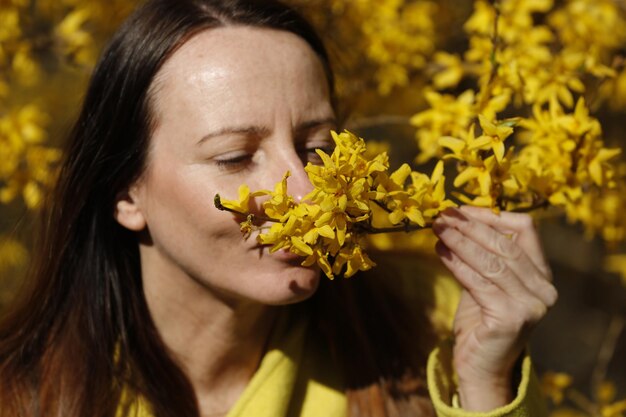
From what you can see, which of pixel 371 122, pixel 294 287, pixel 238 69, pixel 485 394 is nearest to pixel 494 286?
pixel 485 394

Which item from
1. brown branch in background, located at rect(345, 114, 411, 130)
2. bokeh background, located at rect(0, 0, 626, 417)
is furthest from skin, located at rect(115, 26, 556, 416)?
brown branch in background, located at rect(345, 114, 411, 130)

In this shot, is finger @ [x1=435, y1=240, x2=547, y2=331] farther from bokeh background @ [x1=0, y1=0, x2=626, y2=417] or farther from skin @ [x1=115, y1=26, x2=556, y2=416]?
bokeh background @ [x1=0, y1=0, x2=626, y2=417]

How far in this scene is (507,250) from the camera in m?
1.47

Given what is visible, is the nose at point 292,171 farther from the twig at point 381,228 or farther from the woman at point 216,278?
the twig at point 381,228

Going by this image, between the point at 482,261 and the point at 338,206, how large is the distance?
44 cm

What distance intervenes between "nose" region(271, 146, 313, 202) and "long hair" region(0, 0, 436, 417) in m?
0.33

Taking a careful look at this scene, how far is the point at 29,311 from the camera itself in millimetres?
1765

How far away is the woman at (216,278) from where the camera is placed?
4.75 feet

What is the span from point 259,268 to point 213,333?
1.14 ft

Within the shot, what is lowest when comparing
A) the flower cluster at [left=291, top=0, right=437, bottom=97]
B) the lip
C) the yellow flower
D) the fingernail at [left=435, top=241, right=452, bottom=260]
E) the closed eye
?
the flower cluster at [left=291, top=0, right=437, bottom=97]

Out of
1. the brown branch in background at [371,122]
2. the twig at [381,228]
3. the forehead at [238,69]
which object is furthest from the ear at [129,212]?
the brown branch in background at [371,122]

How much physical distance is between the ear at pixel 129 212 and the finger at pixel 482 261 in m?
0.65

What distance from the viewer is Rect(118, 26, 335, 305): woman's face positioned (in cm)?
142

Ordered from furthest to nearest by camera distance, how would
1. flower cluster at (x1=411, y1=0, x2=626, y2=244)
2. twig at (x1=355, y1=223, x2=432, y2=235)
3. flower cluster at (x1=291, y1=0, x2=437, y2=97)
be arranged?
flower cluster at (x1=291, y1=0, x2=437, y2=97), flower cluster at (x1=411, y1=0, x2=626, y2=244), twig at (x1=355, y1=223, x2=432, y2=235)
